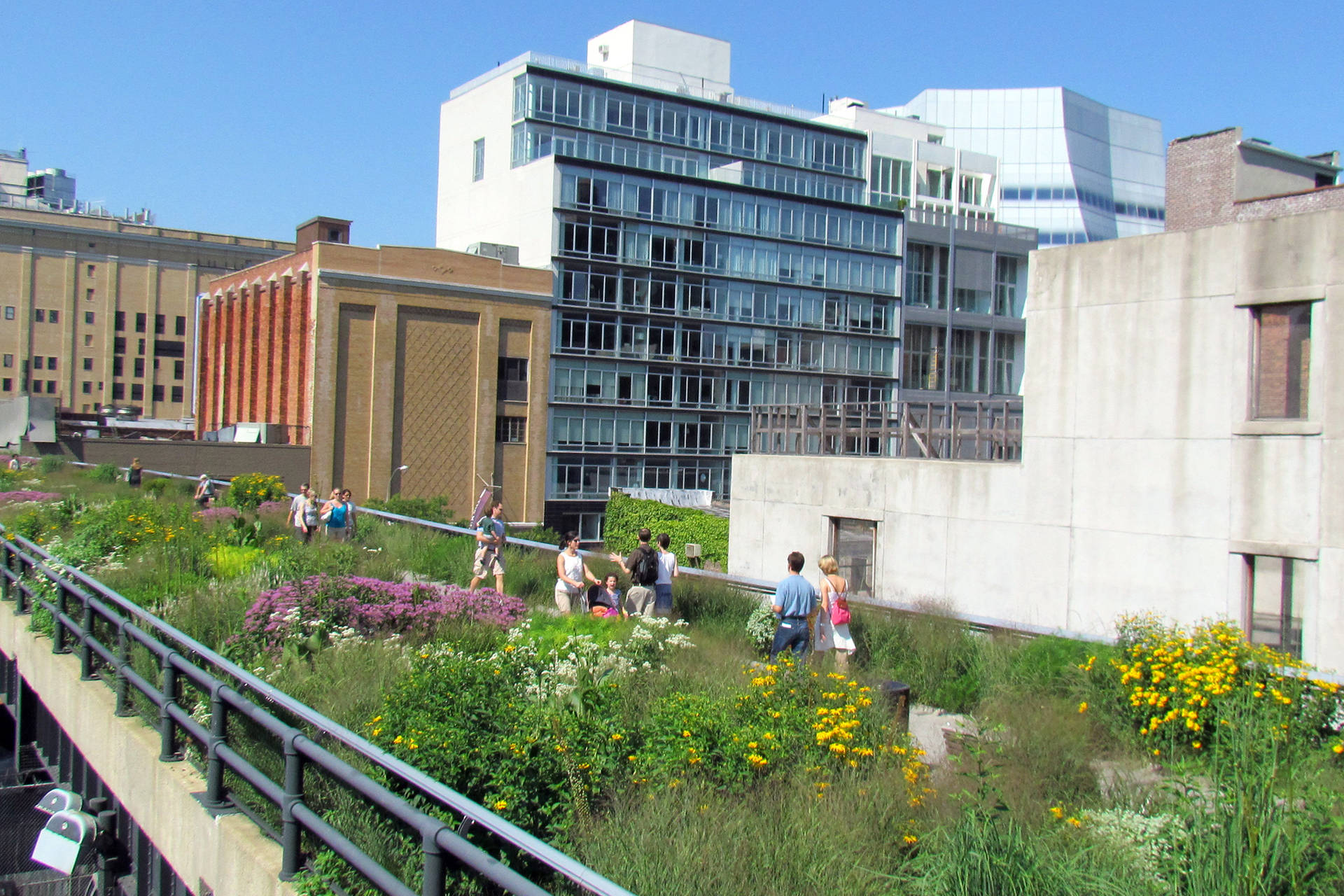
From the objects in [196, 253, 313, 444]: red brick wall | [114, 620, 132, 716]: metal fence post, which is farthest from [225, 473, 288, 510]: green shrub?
[196, 253, 313, 444]: red brick wall

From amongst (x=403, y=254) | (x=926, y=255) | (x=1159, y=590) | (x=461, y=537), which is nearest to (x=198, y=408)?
(x=403, y=254)

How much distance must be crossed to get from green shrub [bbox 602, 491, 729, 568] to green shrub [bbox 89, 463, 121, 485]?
1740cm

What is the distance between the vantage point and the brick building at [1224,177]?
2000 centimetres

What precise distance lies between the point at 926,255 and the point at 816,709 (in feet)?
265

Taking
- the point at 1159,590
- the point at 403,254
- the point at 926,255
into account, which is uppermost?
the point at 926,255

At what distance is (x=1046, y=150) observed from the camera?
339ft

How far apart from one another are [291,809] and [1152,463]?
584 inches

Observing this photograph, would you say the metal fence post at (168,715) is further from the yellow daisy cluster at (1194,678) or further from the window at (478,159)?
the window at (478,159)

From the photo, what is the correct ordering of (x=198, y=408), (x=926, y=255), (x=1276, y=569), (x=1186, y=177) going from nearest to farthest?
1. (x=1276, y=569)
2. (x=1186, y=177)
3. (x=198, y=408)
4. (x=926, y=255)

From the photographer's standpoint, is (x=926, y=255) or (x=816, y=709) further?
(x=926, y=255)

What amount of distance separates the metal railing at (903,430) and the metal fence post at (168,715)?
48.5ft

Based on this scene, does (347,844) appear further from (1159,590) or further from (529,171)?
(529,171)

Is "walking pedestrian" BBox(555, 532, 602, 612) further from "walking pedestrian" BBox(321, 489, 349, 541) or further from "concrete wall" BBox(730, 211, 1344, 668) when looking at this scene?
"concrete wall" BBox(730, 211, 1344, 668)

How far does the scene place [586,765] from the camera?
19.3 feet
